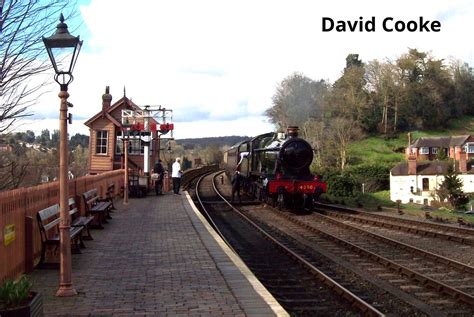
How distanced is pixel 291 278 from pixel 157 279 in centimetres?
287

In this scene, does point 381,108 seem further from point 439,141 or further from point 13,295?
point 13,295

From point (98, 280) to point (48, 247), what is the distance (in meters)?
1.53

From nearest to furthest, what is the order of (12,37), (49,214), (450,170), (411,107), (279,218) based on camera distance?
(12,37), (49,214), (279,218), (450,170), (411,107)

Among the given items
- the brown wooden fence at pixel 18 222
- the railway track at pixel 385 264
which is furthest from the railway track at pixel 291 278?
the brown wooden fence at pixel 18 222

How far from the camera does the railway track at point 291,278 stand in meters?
7.56

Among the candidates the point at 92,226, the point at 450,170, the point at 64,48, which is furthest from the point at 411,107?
the point at 64,48

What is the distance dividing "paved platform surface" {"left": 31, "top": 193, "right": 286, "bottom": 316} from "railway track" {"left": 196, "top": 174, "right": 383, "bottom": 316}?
755 millimetres

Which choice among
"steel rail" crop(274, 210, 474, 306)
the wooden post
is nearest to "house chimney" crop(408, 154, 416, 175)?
"steel rail" crop(274, 210, 474, 306)

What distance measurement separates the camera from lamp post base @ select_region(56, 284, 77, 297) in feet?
22.3

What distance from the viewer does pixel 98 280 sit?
25.5 ft

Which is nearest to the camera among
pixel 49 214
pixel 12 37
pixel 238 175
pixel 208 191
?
pixel 12 37

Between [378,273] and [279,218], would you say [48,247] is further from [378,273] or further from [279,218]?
[279,218]

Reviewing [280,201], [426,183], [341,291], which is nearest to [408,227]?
[280,201]

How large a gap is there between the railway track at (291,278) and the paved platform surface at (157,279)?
755mm
